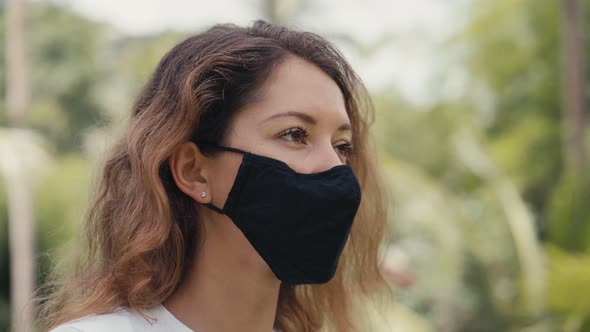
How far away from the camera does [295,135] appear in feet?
7.50

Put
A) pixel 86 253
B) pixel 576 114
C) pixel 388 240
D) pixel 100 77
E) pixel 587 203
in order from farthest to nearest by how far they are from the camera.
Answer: pixel 100 77 → pixel 576 114 → pixel 587 203 → pixel 388 240 → pixel 86 253

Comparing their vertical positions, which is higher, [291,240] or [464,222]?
[291,240]

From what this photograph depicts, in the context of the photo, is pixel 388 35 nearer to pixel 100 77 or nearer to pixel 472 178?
pixel 472 178

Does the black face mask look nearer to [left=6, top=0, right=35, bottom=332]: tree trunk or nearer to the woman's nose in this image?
the woman's nose

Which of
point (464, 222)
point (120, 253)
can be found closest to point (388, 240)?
point (120, 253)

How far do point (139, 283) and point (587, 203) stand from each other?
38.8 ft

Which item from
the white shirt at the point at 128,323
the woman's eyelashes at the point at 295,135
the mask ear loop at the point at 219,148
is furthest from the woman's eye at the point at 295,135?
the white shirt at the point at 128,323

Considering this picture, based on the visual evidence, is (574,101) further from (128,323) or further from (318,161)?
(128,323)

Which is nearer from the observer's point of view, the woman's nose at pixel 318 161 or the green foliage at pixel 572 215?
the woman's nose at pixel 318 161

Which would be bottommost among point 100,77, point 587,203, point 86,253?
point 100,77

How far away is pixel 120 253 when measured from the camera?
2.36 metres

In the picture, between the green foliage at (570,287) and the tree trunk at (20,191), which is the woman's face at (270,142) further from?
the tree trunk at (20,191)

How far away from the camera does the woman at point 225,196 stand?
90.4 inches

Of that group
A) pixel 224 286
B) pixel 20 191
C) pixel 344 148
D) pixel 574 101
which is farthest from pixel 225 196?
pixel 20 191
